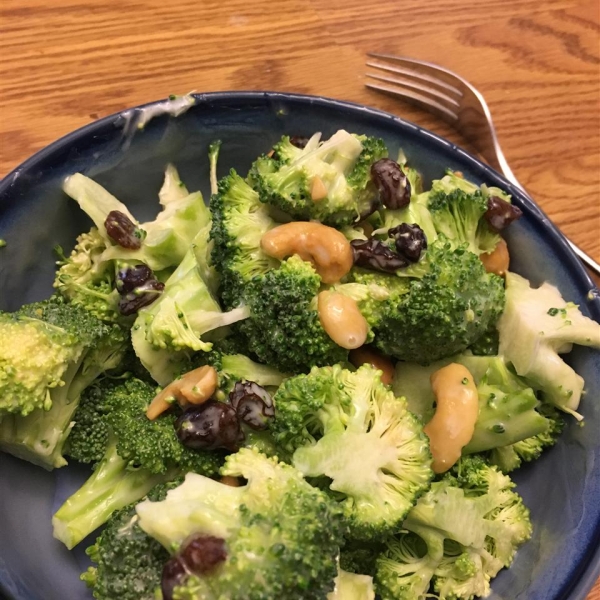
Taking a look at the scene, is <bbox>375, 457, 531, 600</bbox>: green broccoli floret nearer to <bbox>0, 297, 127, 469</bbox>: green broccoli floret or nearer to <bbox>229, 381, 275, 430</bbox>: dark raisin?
<bbox>229, 381, 275, 430</bbox>: dark raisin

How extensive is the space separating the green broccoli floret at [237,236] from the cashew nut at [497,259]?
0.59 meters

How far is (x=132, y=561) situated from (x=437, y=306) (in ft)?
2.85

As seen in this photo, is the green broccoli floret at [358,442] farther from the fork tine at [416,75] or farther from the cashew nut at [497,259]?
the fork tine at [416,75]

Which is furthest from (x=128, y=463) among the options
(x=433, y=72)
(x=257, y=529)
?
(x=433, y=72)

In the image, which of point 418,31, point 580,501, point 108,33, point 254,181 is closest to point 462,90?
point 418,31

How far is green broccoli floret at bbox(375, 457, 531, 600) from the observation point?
53.7 inches

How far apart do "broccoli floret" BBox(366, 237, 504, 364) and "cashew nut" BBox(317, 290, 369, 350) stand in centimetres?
7

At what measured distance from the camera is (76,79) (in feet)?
5.82

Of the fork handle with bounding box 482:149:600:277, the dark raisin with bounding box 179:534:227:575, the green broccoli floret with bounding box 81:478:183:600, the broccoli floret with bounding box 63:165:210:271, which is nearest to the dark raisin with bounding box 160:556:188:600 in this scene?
the dark raisin with bounding box 179:534:227:575

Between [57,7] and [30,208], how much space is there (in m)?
0.71

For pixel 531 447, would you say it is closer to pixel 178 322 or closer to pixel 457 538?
pixel 457 538

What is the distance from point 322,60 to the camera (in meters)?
1.91

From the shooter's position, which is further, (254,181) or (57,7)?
(57,7)

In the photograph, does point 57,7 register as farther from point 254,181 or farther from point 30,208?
point 254,181
